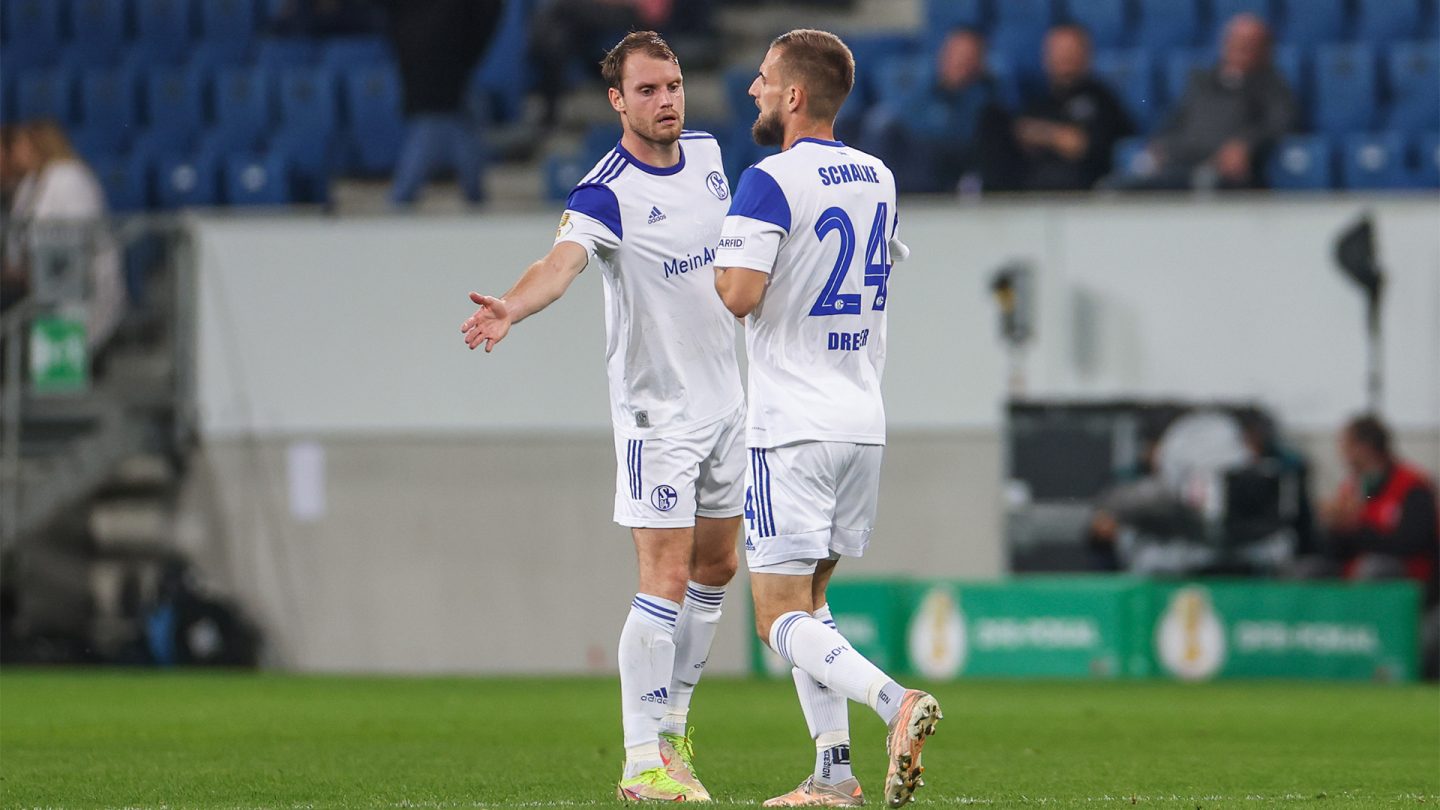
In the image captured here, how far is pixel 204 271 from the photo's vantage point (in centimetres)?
1695

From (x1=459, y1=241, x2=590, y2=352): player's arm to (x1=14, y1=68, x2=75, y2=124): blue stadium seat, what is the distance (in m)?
13.9

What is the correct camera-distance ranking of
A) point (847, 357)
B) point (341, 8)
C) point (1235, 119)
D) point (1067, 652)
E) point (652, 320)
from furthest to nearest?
point (341, 8), point (1235, 119), point (1067, 652), point (652, 320), point (847, 357)

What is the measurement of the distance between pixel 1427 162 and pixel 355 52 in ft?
28.6

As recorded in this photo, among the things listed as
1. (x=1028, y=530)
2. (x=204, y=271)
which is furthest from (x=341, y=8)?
(x=1028, y=530)

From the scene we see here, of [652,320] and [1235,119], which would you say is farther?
[1235,119]

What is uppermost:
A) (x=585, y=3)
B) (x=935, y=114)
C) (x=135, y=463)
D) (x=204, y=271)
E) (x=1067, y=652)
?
(x=585, y=3)

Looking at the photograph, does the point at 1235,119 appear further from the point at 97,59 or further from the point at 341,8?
the point at 97,59

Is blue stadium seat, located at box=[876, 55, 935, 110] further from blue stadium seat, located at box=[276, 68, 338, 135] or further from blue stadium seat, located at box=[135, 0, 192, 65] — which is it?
blue stadium seat, located at box=[135, 0, 192, 65]

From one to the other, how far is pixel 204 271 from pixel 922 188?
5.40 metres

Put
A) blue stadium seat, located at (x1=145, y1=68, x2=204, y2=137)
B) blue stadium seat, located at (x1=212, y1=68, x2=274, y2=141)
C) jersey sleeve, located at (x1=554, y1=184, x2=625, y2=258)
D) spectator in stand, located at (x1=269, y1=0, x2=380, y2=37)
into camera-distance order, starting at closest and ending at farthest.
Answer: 1. jersey sleeve, located at (x1=554, y1=184, x2=625, y2=258)
2. blue stadium seat, located at (x1=212, y1=68, x2=274, y2=141)
3. blue stadium seat, located at (x1=145, y1=68, x2=204, y2=137)
4. spectator in stand, located at (x1=269, y1=0, x2=380, y2=37)

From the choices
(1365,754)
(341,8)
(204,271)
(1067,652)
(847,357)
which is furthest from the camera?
(341,8)

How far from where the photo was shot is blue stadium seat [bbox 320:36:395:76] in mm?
18875

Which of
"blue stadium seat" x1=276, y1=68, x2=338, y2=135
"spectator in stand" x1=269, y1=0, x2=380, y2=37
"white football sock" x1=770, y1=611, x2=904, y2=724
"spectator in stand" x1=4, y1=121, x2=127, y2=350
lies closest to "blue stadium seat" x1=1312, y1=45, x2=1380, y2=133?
"blue stadium seat" x1=276, y1=68, x2=338, y2=135

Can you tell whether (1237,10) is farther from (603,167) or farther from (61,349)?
(603,167)
